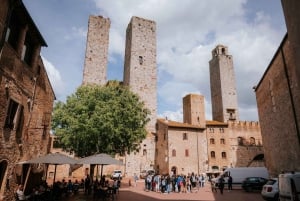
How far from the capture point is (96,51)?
41.6 m

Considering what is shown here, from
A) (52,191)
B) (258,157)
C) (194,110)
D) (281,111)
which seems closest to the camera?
(52,191)

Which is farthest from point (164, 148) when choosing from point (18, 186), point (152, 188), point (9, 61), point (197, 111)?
point (9, 61)

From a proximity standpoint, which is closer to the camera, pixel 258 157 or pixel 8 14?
pixel 8 14

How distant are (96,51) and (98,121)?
26321 millimetres

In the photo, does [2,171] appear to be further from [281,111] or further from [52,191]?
[281,111]

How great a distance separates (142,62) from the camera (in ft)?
133

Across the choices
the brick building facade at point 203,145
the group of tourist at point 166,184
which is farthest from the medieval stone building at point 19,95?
the brick building facade at point 203,145

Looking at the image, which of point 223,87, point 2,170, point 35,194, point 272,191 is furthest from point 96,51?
point 272,191


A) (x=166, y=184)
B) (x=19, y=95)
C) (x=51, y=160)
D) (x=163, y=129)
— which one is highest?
(x=163, y=129)

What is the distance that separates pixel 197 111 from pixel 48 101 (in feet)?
106

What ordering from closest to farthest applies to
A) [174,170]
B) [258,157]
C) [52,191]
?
[52,191], [174,170], [258,157]

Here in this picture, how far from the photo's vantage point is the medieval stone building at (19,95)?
374 inches

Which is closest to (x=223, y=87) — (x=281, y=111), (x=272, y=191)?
(x=281, y=111)

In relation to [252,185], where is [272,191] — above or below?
above
